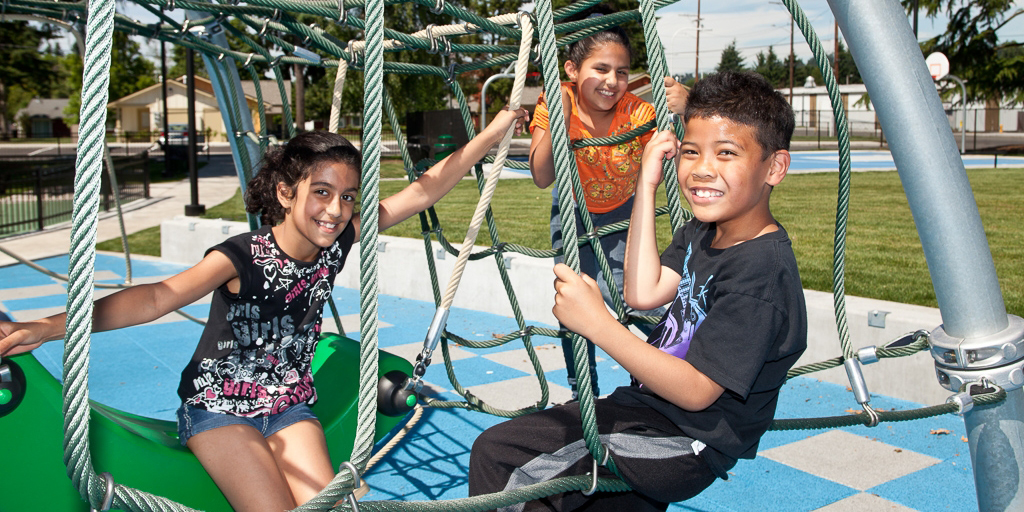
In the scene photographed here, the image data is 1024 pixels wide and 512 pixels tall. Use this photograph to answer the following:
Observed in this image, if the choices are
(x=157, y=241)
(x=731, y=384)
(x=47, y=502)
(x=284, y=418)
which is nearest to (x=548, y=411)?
(x=731, y=384)

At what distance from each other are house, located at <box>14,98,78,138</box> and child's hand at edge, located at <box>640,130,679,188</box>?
75.3 metres

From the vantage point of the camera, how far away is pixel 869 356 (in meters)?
2.07

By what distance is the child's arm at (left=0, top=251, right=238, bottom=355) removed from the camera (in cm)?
163

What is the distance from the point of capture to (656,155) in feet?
5.65

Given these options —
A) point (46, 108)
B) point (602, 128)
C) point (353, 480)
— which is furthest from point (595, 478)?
point (46, 108)

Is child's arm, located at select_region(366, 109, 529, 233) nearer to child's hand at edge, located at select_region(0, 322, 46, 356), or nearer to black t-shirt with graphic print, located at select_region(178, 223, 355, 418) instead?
black t-shirt with graphic print, located at select_region(178, 223, 355, 418)

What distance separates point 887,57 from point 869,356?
81 cm

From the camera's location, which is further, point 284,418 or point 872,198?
point 872,198

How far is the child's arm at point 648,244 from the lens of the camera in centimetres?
173

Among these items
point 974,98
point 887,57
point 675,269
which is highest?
point 974,98

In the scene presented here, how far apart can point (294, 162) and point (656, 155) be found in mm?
1044

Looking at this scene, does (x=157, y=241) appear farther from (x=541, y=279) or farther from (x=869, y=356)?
(x=869, y=356)

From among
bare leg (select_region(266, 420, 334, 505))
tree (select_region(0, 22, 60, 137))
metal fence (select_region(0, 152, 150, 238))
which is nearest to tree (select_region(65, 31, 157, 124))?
tree (select_region(0, 22, 60, 137))

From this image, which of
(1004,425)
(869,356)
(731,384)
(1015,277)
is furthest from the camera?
(1015,277)
